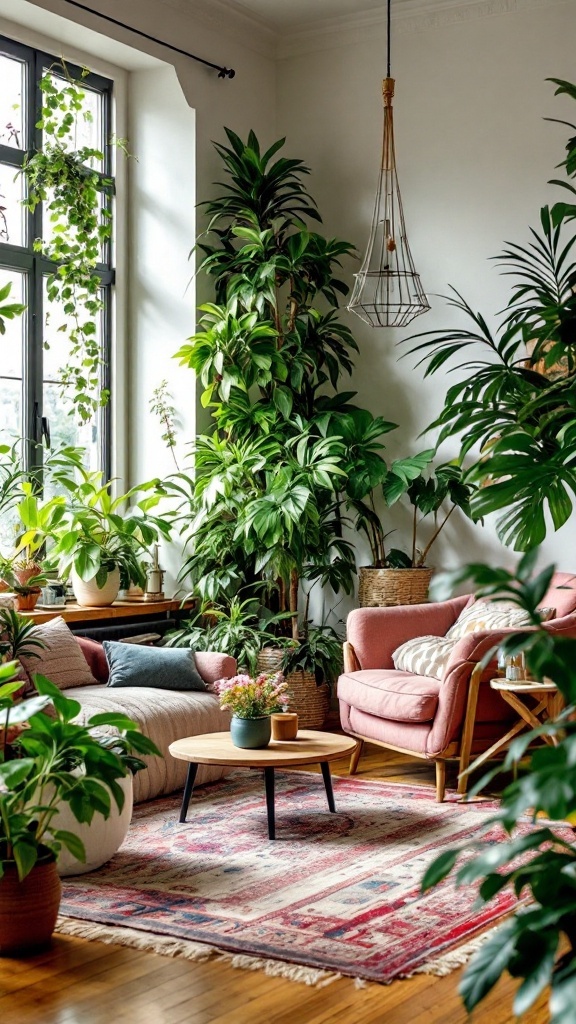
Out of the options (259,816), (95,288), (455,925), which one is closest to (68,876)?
(259,816)

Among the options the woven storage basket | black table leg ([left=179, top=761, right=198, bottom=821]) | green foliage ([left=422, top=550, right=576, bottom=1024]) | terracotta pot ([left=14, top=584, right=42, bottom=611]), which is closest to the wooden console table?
terracotta pot ([left=14, top=584, right=42, bottom=611])

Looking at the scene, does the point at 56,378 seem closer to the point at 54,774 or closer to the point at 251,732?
the point at 251,732

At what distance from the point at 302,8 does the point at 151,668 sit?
149 inches

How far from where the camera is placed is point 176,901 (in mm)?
3490

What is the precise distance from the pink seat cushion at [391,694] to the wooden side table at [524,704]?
10.8 inches

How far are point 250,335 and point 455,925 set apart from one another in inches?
133

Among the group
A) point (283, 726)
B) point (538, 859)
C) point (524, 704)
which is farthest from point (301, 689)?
point (538, 859)

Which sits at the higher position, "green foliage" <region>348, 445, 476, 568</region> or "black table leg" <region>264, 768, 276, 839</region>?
"green foliage" <region>348, 445, 476, 568</region>

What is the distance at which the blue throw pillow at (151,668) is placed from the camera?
506 cm

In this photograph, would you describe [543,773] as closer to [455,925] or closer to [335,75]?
[455,925]

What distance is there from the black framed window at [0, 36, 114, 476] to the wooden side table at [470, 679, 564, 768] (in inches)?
101

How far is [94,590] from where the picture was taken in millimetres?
5602

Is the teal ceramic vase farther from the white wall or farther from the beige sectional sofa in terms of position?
the white wall

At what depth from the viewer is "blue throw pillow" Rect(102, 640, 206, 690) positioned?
199 inches
